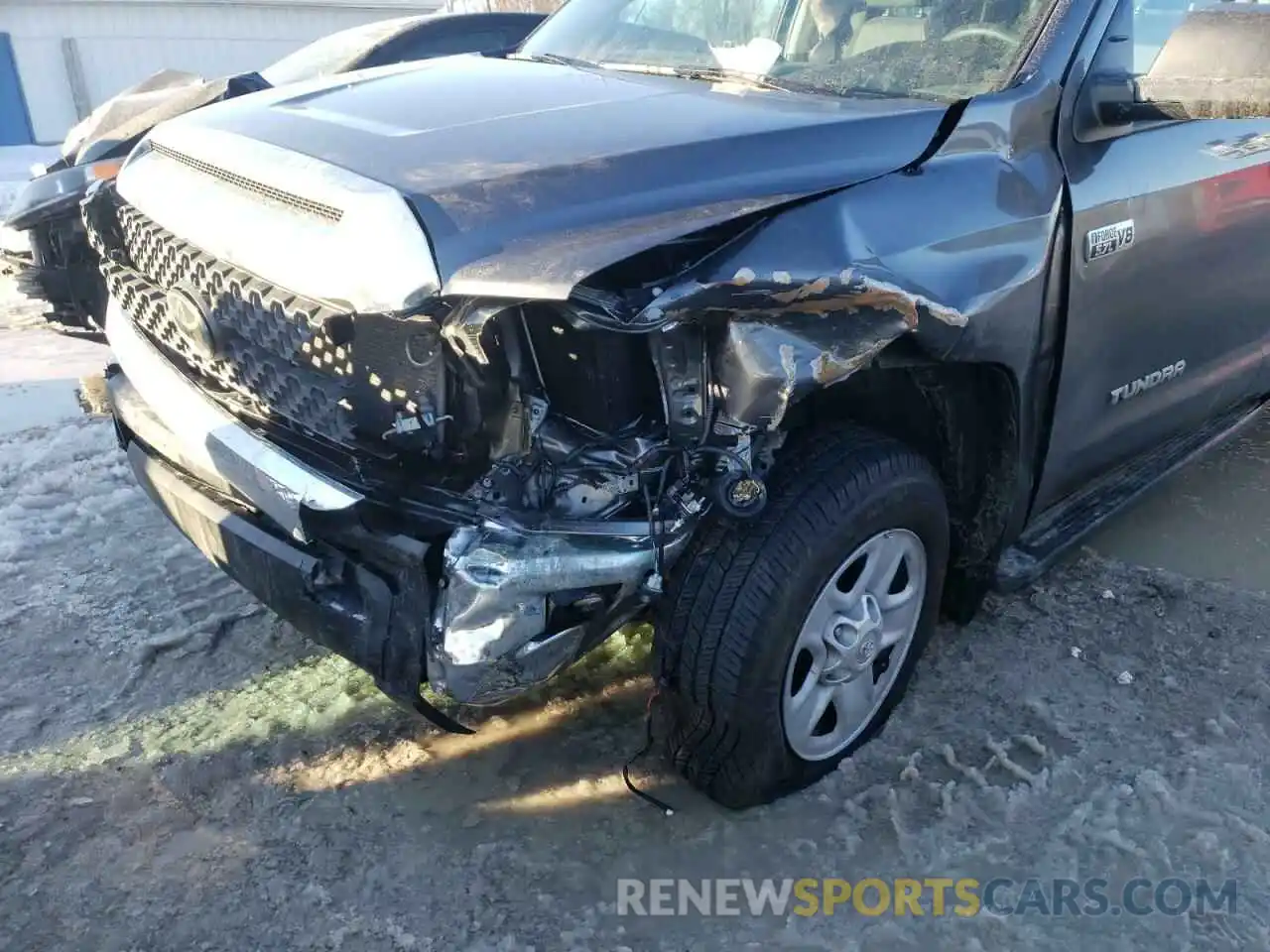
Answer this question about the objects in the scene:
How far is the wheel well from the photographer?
245 centimetres

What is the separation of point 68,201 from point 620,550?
2.66 meters

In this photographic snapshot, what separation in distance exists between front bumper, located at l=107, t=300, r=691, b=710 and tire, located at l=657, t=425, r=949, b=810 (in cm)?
13

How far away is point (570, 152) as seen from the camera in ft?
6.95

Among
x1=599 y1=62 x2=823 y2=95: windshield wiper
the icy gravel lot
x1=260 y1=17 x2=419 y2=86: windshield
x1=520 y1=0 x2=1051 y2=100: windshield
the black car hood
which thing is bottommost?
the icy gravel lot

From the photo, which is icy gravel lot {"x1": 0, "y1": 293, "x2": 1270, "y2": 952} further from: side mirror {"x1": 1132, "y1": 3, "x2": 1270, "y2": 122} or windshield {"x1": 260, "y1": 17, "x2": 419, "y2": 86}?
windshield {"x1": 260, "y1": 17, "x2": 419, "y2": 86}

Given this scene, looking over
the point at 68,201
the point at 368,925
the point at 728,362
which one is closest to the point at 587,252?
the point at 728,362

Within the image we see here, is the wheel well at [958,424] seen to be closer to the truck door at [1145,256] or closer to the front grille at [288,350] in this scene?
the truck door at [1145,256]

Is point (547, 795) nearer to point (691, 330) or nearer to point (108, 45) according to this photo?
point (691, 330)

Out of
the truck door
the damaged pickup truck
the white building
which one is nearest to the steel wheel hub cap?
the damaged pickup truck

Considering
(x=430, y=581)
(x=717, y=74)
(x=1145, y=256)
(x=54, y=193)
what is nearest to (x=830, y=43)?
(x=717, y=74)

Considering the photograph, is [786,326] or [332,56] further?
[332,56]

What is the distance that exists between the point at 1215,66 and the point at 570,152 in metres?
1.60

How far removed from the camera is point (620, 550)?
2.04m

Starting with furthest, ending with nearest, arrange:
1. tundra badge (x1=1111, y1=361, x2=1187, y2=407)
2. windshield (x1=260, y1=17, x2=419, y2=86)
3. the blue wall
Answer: the blue wall
windshield (x1=260, y1=17, x2=419, y2=86)
tundra badge (x1=1111, y1=361, x2=1187, y2=407)
